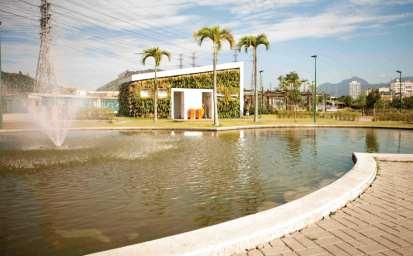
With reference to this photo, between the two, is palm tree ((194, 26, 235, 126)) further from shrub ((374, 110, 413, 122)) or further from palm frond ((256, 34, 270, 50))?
shrub ((374, 110, 413, 122))

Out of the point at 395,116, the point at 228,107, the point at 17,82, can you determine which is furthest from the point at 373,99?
the point at 17,82

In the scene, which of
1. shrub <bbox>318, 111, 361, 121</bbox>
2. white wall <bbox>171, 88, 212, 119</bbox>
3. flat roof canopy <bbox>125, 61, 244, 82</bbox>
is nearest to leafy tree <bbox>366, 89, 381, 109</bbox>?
shrub <bbox>318, 111, 361, 121</bbox>

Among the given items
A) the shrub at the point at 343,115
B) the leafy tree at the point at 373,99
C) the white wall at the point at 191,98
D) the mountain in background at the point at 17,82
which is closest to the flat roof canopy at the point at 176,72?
the white wall at the point at 191,98

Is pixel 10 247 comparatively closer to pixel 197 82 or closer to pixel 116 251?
pixel 116 251

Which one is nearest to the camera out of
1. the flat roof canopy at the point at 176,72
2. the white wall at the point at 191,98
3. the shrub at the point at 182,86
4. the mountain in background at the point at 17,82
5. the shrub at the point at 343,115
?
the shrub at the point at 343,115

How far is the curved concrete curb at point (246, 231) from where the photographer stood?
4.63 m

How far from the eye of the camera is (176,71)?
48.4 meters

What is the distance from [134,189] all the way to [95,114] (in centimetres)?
3619

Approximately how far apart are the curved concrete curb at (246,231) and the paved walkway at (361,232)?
0.13 meters

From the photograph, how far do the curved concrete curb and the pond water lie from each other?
1.35 meters

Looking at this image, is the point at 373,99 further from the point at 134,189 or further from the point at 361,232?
the point at 361,232

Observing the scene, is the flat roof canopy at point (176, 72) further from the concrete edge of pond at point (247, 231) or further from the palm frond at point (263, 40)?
the concrete edge of pond at point (247, 231)

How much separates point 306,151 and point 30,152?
13.8 m

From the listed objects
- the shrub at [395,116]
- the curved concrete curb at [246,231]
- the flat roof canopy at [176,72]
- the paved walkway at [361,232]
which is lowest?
the paved walkway at [361,232]
